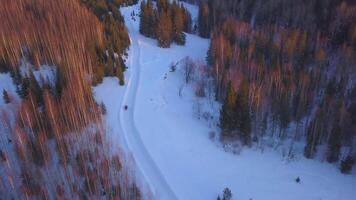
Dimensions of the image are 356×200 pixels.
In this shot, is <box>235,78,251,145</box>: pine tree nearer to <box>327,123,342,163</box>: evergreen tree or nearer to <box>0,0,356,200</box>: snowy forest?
<box>0,0,356,200</box>: snowy forest

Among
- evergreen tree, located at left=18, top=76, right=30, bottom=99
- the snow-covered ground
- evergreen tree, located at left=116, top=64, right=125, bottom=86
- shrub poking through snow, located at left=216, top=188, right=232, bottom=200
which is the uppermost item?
evergreen tree, located at left=18, top=76, right=30, bottom=99

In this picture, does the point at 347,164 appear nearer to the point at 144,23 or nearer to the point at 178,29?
the point at 178,29

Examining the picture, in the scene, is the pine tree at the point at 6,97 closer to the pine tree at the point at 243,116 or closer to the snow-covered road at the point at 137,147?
the snow-covered road at the point at 137,147

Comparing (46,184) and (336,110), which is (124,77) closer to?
(46,184)

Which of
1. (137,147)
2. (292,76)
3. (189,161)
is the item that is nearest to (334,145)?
(292,76)

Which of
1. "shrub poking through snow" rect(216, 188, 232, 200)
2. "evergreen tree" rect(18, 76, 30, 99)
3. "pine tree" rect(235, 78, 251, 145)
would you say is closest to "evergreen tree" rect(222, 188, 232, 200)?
"shrub poking through snow" rect(216, 188, 232, 200)

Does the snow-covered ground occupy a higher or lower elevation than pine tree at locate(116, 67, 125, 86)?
lower

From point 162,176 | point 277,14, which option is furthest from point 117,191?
point 277,14
